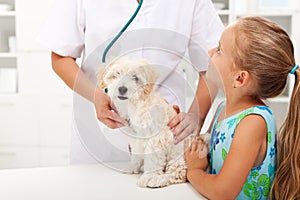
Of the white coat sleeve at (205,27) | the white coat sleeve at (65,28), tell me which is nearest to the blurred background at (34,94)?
the white coat sleeve at (205,27)

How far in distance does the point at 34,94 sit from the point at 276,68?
7.40ft

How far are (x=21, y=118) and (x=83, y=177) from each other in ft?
7.00

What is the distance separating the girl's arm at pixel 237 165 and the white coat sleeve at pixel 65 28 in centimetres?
43

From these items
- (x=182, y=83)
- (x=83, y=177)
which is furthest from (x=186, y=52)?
(x=83, y=177)

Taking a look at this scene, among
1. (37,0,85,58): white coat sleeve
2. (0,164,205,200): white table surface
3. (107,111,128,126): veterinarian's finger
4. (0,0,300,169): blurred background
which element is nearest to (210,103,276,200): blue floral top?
(0,164,205,200): white table surface

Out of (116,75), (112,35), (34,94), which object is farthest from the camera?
(34,94)

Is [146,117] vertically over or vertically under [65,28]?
under

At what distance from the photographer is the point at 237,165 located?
2.80 feet

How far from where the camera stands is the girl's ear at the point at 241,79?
925mm

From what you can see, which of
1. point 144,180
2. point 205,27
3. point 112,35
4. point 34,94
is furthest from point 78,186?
point 34,94

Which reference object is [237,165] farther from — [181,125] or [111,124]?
[111,124]

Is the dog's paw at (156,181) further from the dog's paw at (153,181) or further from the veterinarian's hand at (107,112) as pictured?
the veterinarian's hand at (107,112)

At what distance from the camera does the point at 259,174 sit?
922mm

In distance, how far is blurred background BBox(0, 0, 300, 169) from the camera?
9.36 ft
